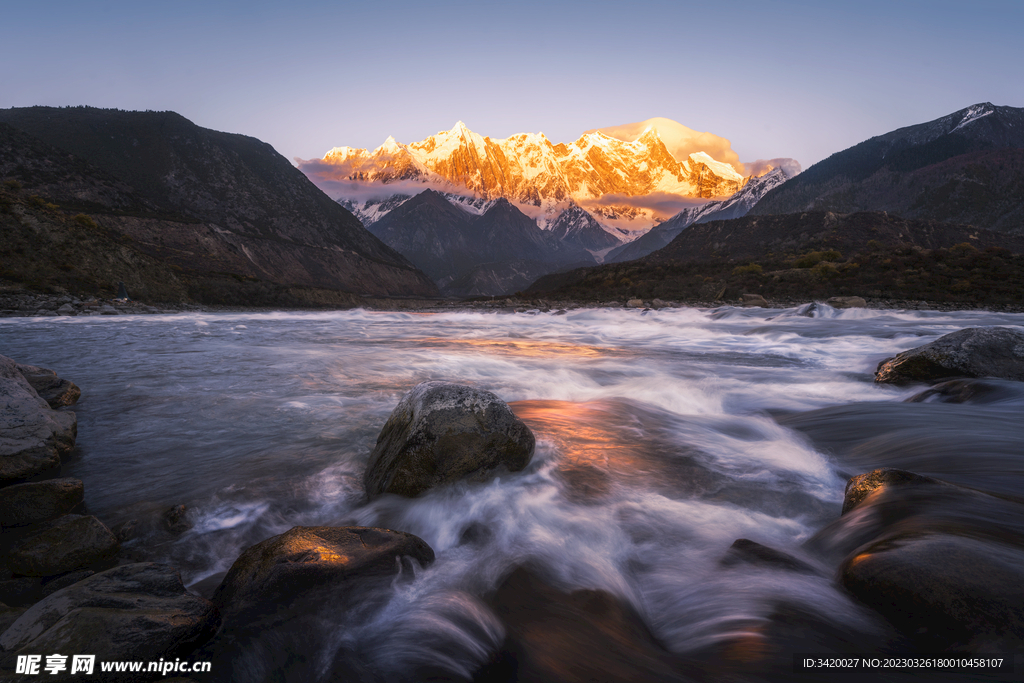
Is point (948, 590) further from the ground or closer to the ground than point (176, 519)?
further from the ground

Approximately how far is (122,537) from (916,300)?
36125 millimetres

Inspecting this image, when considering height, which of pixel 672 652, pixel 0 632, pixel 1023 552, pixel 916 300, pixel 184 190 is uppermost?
pixel 184 190

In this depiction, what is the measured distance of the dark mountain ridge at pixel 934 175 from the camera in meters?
91.9

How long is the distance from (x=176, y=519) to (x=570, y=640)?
10.9 feet

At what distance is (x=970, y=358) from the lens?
698 centimetres

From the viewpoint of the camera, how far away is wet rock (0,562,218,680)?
6.12 feet

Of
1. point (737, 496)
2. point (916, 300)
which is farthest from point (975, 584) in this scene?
point (916, 300)

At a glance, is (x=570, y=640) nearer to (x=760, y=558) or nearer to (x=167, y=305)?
(x=760, y=558)

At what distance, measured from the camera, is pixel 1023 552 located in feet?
8.55

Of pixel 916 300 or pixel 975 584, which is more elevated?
pixel 916 300

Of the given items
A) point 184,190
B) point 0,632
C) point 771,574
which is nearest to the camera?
point 0,632

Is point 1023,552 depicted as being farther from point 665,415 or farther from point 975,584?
point 665,415

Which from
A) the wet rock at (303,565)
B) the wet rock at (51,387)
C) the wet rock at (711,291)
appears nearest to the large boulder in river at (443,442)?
the wet rock at (303,565)

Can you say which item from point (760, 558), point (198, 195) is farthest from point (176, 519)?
point (198, 195)
